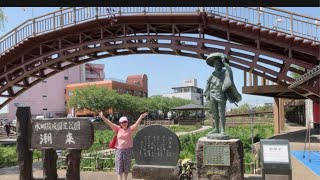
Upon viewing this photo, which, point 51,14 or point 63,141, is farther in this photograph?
point 51,14

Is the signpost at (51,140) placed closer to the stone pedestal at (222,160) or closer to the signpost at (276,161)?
the stone pedestal at (222,160)

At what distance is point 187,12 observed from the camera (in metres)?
21.4

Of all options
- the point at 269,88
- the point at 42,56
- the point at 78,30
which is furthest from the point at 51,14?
the point at 269,88

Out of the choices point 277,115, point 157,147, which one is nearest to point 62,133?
point 157,147

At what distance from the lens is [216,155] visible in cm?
841

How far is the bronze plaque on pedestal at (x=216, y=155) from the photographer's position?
27.3 feet

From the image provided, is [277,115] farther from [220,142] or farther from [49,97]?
[49,97]

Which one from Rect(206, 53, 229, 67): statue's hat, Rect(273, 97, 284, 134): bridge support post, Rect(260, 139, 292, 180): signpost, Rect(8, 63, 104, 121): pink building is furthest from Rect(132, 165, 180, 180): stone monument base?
Rect(8, 63, 104, 121): pink building

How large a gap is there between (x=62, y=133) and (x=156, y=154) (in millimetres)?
2421

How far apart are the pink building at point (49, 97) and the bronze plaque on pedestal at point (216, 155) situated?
6243 cm

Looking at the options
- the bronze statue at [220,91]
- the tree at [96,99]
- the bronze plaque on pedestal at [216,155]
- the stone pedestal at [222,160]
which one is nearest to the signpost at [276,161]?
the stone pedestal at [222,160]

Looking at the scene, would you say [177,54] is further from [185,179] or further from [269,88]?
[185,179]

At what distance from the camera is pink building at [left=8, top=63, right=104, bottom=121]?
223ft

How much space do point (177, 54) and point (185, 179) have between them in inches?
653
